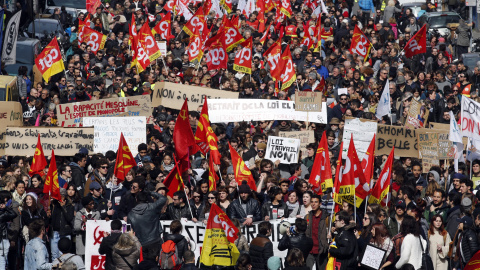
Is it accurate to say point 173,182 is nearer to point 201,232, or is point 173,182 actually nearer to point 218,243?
point 201,232

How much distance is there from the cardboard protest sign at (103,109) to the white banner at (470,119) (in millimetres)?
6904

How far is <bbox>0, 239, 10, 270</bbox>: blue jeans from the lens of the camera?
14570mm

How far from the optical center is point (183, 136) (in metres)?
16.5

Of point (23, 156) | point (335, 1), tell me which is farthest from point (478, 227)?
point (335, 1)

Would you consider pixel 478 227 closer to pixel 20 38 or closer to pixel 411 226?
pixel 411 226

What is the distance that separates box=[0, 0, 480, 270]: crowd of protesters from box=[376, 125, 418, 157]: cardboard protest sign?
619mm

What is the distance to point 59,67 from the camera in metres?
23.4

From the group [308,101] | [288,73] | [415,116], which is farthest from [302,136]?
[288,73]

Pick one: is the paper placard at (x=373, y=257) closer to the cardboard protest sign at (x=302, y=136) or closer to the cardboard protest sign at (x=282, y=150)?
the cardboard protest sign at (x=282, y=150)

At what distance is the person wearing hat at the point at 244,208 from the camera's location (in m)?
15.0

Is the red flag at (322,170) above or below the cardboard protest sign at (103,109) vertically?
below

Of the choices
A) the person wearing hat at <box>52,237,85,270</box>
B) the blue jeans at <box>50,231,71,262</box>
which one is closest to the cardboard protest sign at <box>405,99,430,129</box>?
the blue jeans at <box>50,231,71,262</box>

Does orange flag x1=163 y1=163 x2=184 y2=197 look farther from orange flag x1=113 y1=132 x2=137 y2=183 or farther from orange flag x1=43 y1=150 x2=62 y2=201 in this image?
orange flag x1=43 y1=150 x2=62 y2=201

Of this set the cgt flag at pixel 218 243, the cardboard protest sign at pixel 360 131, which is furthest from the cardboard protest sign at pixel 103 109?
the cgt flag at pixel 218 243
